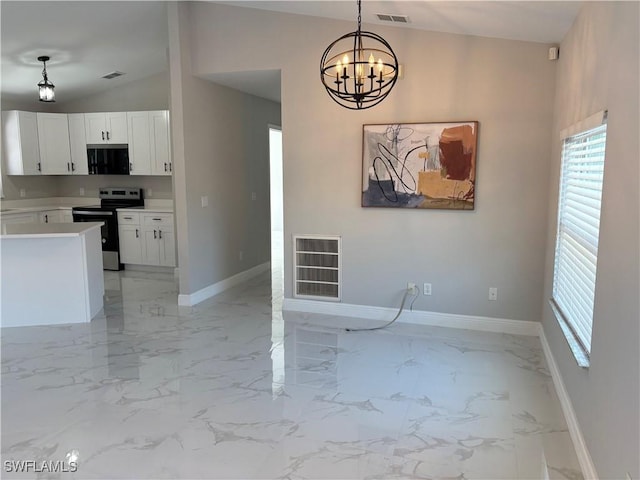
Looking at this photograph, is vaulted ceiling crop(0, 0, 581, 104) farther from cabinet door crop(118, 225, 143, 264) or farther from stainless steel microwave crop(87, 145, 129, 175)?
cabinet door crop(118, 225, 143, 264)

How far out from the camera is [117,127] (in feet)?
22.7

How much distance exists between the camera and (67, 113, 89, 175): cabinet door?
7074 millimetres

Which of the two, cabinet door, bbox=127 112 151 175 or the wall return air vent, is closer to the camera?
the wall return air vent

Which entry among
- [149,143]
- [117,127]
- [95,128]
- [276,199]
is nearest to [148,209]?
[149,143]

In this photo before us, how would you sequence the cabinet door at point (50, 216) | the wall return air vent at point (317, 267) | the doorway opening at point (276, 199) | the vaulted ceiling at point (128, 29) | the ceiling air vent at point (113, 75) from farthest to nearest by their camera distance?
1. the doorway opening at point (276, 199)
2. the cabinet door at point (50, 216)
3. the ceiling air vent at point (113, 75)
4. the wall return air vent at point (317, 267)
5. the vaulted ceiling at point (128, 29)

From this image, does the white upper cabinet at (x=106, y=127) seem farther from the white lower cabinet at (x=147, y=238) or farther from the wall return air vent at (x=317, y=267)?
the wall return air vent at (x=317, y=267)

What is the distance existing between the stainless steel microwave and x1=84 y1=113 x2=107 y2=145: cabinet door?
0.10m

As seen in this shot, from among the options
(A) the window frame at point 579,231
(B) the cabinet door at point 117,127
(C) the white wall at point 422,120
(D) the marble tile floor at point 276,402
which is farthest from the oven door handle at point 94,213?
(A) the window frame at point 579,231

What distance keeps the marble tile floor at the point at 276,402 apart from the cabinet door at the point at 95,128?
140 inches

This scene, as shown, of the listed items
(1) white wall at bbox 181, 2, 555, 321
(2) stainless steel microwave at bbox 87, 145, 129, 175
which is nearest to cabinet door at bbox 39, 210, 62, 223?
(2) stainless steel microwave at bbox 87, 145, 129, 175

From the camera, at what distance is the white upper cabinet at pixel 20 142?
22.4ft

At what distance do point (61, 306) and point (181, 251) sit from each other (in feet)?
4.05

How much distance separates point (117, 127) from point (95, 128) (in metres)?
0.39

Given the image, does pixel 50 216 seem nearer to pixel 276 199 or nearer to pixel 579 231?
pixel 276 199
